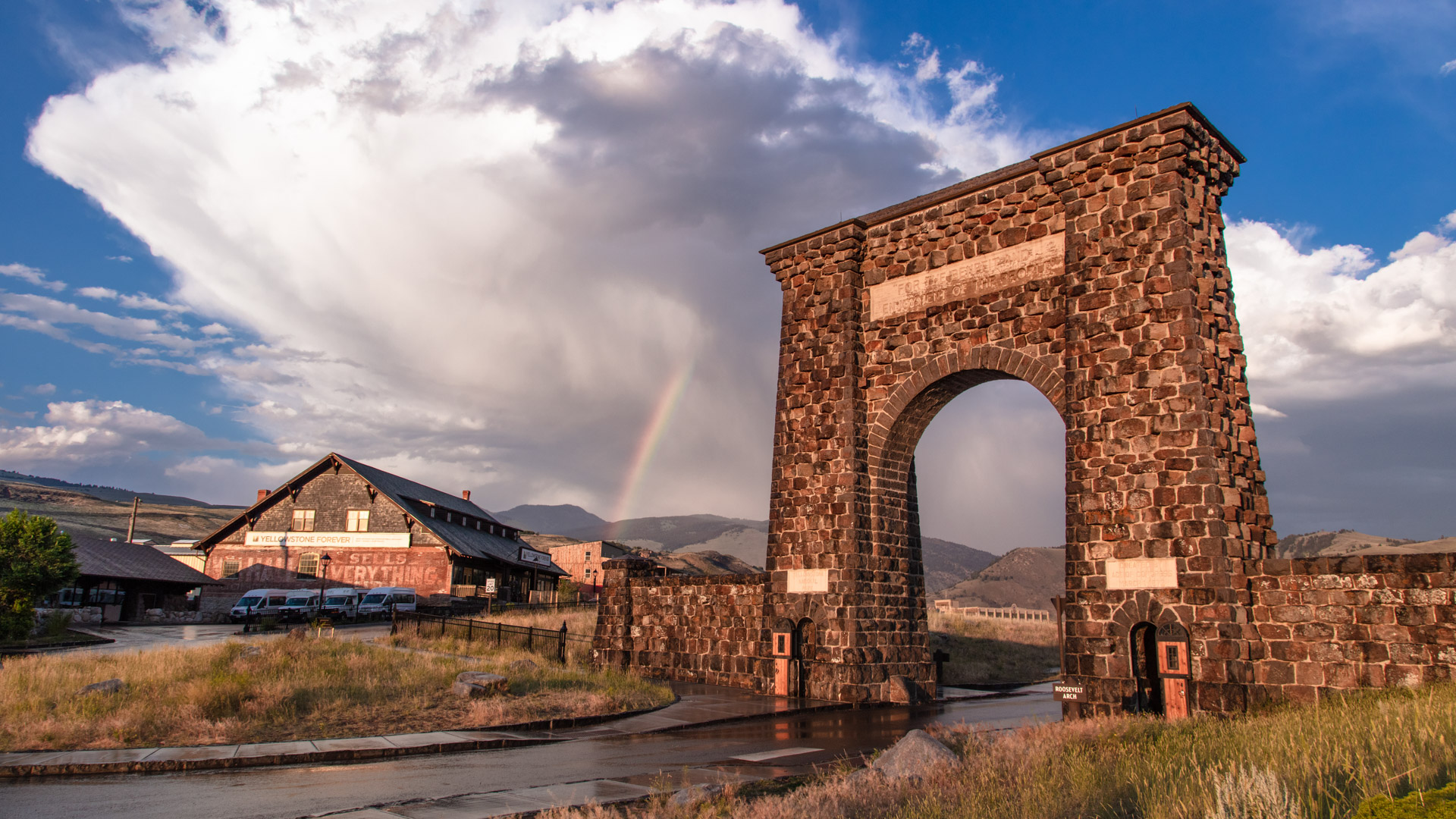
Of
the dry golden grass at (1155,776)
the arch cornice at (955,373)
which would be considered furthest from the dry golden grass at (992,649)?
the dry golden grass at (1155,776)

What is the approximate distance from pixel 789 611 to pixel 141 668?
12.7 meters

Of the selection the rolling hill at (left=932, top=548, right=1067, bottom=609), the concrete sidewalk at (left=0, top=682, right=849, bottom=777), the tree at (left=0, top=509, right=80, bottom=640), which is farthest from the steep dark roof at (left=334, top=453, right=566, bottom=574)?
the rolling hill at (left=932, top=548, right=1067, bottom=609)

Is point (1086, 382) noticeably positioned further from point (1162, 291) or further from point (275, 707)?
point (275, 707)

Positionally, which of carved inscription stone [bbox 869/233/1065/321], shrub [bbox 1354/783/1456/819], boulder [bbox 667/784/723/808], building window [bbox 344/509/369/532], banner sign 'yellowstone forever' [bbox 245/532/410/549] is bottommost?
boulder [bbox 667/784/723/808]

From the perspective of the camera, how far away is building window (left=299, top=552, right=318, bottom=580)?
4816 centimetres

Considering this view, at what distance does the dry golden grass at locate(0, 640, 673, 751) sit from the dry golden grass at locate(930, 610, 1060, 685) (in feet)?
43.8

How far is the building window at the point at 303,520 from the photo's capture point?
48719 millimetres

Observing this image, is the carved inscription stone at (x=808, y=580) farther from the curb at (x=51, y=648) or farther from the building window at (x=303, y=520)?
the building window at (x=303, y=520)

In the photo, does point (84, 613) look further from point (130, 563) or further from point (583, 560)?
point (583, 560)

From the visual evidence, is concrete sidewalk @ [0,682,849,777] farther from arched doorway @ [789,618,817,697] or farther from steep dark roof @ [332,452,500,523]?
steep dark roof @ [332,452,500,523]

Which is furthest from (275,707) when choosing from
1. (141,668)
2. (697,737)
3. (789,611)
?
(789,611)

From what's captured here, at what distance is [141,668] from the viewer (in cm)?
1582

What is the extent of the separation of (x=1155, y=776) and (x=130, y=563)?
166 ft

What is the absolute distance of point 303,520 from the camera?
48.9 metres
